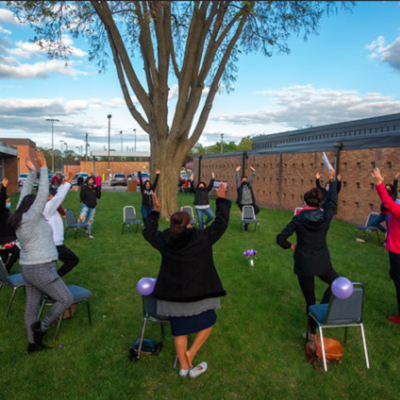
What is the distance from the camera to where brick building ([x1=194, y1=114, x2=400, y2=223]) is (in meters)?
12.1

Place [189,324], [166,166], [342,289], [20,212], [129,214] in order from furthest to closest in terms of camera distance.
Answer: [166,166], [129,214], [20,212], [342,289], [189,324]

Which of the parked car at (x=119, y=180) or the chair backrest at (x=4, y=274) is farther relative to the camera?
the parked car at (x=119, y=180)

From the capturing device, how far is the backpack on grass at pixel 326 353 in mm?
3688

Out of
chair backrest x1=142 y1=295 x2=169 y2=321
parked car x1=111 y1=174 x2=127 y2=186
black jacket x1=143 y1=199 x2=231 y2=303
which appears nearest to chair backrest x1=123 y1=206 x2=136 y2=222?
A: chair backrest x1=142 y1=295 x2=169 y2=321

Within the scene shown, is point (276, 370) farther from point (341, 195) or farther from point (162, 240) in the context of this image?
point (341, 195)

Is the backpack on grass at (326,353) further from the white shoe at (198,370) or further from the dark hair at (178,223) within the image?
the dark hair at (178,223)

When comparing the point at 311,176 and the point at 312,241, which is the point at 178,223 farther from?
the point at 311,176

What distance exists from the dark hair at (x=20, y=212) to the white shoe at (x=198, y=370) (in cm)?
235

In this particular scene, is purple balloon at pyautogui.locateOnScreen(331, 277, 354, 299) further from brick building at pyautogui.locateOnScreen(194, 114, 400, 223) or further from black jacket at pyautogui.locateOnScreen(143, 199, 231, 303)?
brick building at pyautogui.locateOnScreen(194, 114, 400, 223)

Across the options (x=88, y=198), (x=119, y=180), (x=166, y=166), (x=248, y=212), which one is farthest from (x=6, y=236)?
(x=119, y=180)

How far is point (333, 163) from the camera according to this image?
46.6 ft

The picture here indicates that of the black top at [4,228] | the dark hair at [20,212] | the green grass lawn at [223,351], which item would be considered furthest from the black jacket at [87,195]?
the dark hair at [20,212]

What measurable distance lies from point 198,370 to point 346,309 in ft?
5.51

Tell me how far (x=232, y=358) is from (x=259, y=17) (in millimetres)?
12790
